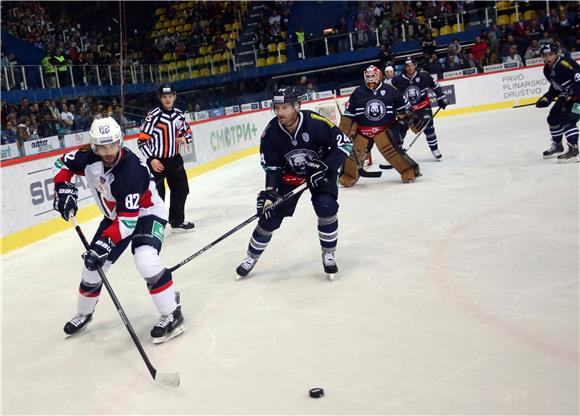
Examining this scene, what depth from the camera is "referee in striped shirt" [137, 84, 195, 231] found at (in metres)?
6.13

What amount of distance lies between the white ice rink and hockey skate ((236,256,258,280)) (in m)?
0.07

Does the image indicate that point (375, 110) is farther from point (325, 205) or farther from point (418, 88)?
point (325, 205)

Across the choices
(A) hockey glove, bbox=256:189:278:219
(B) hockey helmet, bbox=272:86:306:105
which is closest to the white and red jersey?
(A) hockey glove, bbox=256:189:278:219

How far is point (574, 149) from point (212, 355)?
224 inches

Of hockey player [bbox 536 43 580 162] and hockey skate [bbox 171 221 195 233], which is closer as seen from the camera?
hockey skate [bbox 171 221 195 233]

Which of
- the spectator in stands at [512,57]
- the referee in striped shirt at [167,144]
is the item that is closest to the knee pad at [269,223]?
the referee in striped shirt at [167,144]

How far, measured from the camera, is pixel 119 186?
3.50 metres

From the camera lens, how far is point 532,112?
12617 millimetres

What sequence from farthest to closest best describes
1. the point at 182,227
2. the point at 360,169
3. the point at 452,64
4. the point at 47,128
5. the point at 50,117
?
1. the point at 452,64
2. the point at 50,117
3. the point at 47,128
4. the point at 360,169
5. the point at 182,227

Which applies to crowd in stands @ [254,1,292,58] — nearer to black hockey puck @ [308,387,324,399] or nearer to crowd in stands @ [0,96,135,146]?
crowd in stands @ [0,96,135,146]

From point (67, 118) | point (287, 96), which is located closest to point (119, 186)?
point (287, 96)

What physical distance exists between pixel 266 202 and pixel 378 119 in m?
3.76

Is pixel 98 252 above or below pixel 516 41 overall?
below

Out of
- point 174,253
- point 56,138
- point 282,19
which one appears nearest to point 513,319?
point 174,253
